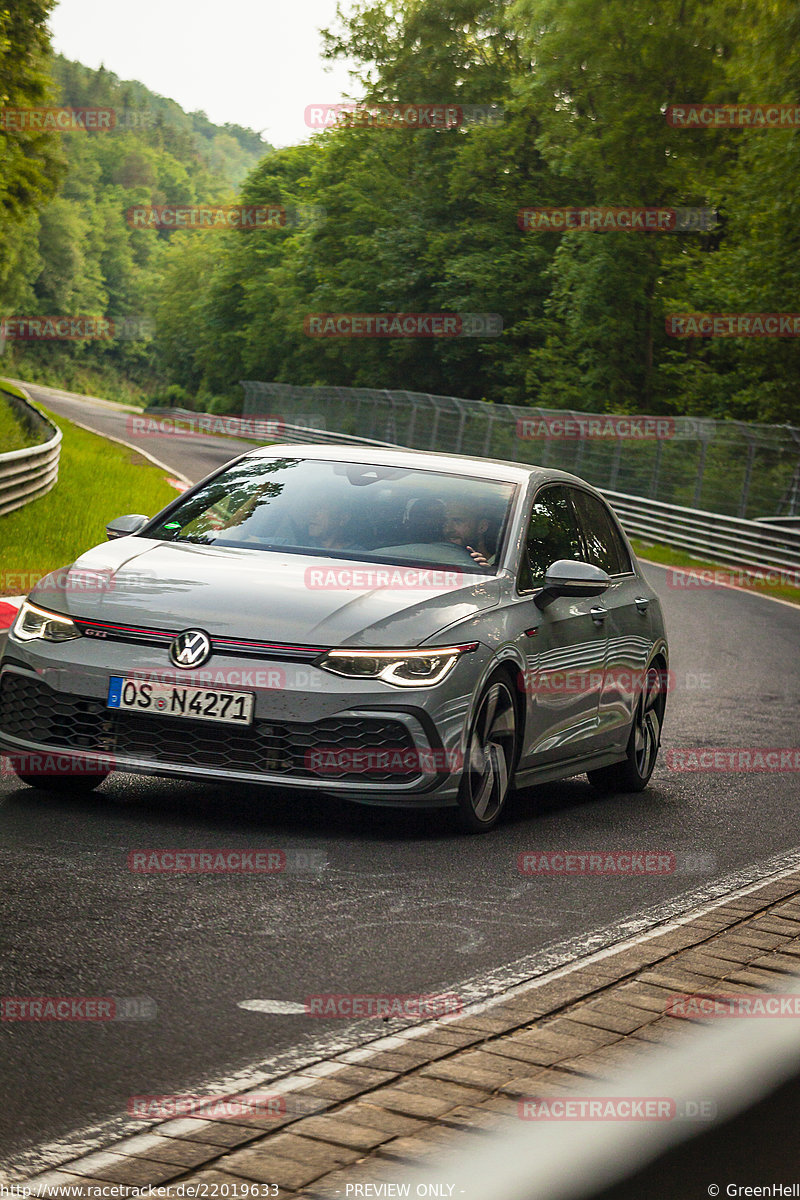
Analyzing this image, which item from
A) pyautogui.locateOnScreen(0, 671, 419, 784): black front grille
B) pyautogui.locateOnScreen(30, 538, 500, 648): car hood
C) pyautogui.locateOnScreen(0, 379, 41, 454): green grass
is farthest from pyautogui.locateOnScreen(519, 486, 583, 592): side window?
pyautogui.locateOnScreen(0, 379, 41, 454): green grass

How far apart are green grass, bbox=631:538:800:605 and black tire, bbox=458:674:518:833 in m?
19.4

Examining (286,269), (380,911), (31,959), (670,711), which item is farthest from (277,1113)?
(286,269)

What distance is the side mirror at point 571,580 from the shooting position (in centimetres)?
754

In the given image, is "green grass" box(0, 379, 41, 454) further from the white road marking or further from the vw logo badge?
the white road marking

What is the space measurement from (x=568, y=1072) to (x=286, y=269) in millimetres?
83832

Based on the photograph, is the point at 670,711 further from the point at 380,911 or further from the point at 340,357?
the point at 340,357

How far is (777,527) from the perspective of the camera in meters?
30.4

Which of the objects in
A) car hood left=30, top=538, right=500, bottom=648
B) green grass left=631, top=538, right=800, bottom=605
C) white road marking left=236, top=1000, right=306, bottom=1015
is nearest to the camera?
white road marking left=236, top=1000, right=306, bottom=1015

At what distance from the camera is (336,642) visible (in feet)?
21.6

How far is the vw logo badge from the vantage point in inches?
258

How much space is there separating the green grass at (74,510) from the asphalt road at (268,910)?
8560mm

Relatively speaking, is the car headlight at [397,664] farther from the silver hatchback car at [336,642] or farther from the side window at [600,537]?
the side window at [600,537]

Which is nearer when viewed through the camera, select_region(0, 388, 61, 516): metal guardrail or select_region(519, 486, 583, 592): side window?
select_region(519, 486, 583, 592): side window

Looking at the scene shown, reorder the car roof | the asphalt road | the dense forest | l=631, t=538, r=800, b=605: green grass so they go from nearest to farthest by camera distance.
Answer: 1. the asphalt road
2. the car roof
3. l=631, t=538, r=800, b=605: green grass
4. the dense forest
